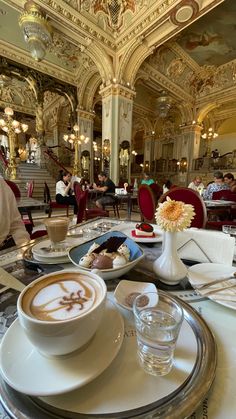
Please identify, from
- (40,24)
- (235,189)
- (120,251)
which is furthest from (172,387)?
(40,24)

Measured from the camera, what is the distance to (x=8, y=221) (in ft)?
4.83

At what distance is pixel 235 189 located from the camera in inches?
174

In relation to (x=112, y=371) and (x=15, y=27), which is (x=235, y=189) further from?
(x=15, y=27)

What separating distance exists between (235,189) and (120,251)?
15.0ft

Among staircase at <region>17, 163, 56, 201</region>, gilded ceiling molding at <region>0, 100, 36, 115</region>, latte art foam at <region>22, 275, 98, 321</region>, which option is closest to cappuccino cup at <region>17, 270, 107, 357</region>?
latte art foam at <region>22, 275, 98, 321</region>

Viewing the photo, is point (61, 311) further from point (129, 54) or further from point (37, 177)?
point (37, 177)

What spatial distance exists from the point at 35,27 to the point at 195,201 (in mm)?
5903

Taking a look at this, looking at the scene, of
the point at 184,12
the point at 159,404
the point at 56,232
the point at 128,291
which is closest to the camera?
the point at 159,404

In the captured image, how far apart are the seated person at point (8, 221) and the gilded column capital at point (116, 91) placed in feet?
23.5

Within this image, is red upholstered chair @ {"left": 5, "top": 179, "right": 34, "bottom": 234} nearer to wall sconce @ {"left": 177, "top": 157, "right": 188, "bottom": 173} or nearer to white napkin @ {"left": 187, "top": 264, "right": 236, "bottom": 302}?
white napkin @ {"left": 187, "top": 264, "right": 236, "bottom": 302}

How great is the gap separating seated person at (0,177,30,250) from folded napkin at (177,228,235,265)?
1105mm

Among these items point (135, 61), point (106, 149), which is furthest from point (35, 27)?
point (106, 149)

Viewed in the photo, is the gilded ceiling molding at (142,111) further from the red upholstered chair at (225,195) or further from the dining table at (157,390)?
the dining table at (157,390)

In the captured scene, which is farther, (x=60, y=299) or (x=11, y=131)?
(x=11, y=131)
